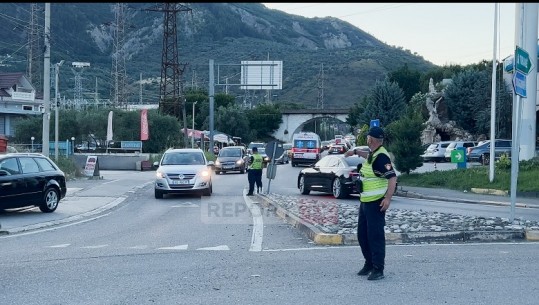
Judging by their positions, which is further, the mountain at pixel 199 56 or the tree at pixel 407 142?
the mountain at pixel 199 56

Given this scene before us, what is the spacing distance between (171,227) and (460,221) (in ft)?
20.4

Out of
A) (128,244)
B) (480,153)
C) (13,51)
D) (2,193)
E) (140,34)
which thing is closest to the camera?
(128,244)

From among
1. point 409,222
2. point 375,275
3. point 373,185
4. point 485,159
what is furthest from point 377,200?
point 485,159

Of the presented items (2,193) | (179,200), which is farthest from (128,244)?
(179,200)

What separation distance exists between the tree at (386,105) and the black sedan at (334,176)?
3661cm

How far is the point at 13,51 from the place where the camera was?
302ft

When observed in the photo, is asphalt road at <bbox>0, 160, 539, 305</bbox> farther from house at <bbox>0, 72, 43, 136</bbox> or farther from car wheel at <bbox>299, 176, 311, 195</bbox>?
house at <bbox>0, 72, 43, 136</bbox>

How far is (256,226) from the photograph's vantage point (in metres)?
14.4

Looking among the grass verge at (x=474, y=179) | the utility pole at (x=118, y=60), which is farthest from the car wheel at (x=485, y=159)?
the utility pole at (x=118, y=60)

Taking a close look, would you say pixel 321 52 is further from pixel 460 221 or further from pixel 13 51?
pixel 460 221

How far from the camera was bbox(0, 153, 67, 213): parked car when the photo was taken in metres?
16.2

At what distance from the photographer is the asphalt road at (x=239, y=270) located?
7602mm

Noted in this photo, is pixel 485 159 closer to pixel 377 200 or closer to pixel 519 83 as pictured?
pixel 519 83

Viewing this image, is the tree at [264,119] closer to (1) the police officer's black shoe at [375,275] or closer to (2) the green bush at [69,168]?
(2) the green bush at [69,168]
